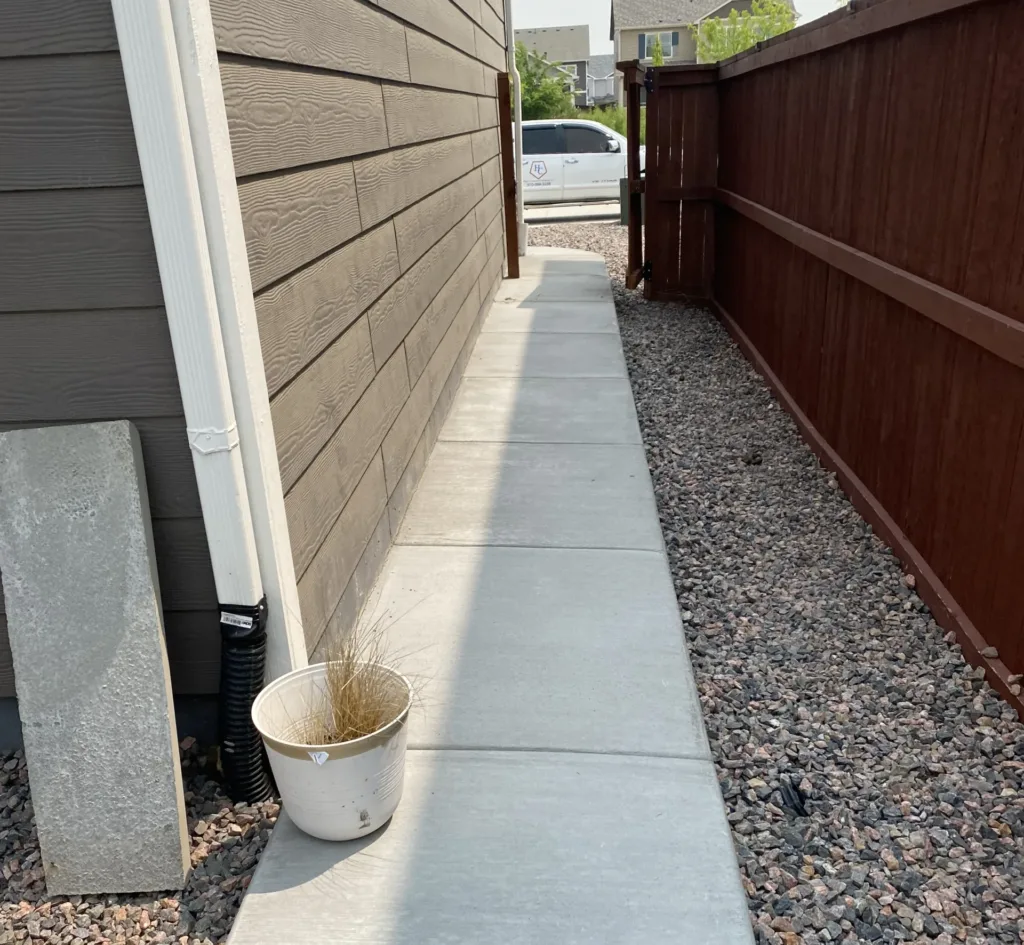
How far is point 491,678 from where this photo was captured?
255 centimetres

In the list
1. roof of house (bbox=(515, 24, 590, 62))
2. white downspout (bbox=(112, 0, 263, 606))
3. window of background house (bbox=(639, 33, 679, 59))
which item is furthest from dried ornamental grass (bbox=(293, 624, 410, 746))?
roof of house (bbox=(515, 24, 590, 62))

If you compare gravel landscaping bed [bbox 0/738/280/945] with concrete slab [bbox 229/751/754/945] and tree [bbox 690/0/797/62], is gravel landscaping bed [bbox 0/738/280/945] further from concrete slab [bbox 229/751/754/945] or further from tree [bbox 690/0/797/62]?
tree [bbox 690/0/797/62]

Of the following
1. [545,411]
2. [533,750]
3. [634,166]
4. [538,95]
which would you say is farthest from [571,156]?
[538,95]

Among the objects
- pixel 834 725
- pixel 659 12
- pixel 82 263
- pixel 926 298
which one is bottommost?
pixel 834 725

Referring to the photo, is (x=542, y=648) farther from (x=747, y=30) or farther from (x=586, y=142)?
(x=747, y=30)

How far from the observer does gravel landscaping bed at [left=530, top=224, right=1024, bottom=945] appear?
6.26 feet

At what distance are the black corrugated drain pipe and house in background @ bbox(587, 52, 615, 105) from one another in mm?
59131

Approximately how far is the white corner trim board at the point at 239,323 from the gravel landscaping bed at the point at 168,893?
1.12 feet

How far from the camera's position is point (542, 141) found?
15586mm

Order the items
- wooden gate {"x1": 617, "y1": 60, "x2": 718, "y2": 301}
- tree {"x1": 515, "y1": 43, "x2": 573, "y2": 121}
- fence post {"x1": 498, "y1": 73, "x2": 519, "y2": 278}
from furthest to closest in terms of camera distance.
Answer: tree {"x1": 515, "y1": 43, "x2": 573, "y2": 121} < fence post {"x1": 498, "y1": 73, "x2": 519, "y2": 278} < wooden gate {"x1": 617, "y1": 60, "x2": 718, "y2": 301}

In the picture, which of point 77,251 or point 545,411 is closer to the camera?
point 77,251

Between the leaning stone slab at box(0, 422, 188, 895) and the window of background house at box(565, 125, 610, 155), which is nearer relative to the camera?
the leaning stone slab at box(0, 422, 188, 895)

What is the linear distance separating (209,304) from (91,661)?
80 cm

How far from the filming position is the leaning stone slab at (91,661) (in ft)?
6.34
